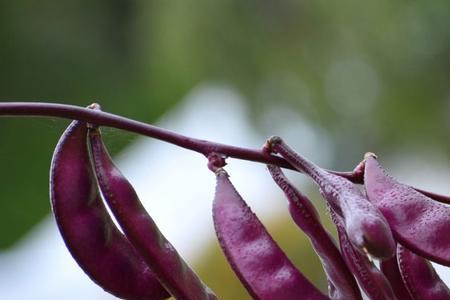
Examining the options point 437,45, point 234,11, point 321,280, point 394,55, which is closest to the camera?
point 321,280

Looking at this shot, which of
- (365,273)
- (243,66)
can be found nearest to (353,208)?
(365,273)

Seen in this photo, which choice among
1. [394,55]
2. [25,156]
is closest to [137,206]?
[25,156]

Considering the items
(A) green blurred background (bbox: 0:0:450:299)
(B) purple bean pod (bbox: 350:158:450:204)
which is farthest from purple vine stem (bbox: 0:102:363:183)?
(A) green blurred background (bbox: 0:0:450:299)

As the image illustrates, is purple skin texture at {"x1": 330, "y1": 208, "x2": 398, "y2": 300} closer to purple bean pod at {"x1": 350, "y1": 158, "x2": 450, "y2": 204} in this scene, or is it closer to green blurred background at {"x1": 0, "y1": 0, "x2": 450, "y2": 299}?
purple bean pod at {"x1": 350, "y1": 158, "x2": 450, "y2": 204}

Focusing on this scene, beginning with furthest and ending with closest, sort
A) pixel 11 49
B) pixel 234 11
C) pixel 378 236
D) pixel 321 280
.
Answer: pixel 11 49 < pixel 234 11 < pixel 321 280 < pixel 378 236

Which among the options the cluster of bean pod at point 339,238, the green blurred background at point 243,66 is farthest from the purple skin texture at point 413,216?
the green blurred background at point 243,66

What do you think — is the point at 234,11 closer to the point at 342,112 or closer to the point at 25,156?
the point at 342,112
